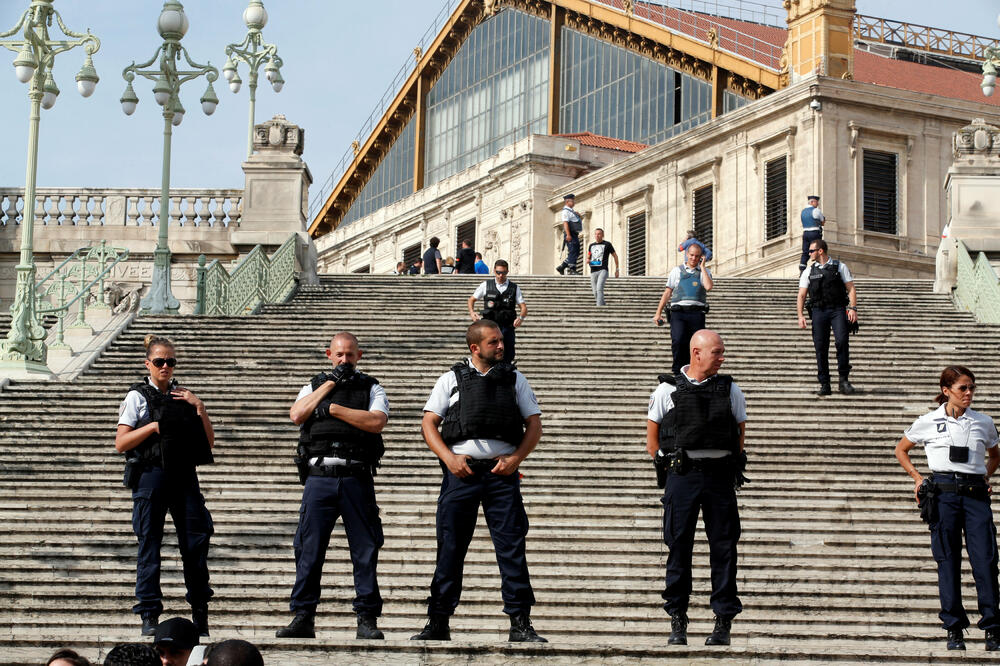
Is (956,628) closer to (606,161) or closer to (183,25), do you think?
(183,25)

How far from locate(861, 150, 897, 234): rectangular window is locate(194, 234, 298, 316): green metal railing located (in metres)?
16.5

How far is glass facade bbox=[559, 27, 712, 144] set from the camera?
47.2 metres

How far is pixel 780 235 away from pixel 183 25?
16.5 m

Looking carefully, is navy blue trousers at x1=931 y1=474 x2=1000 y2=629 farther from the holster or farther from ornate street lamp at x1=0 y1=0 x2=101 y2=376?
ornate street lamp at x1=0 y1=0 x2=101 y2=376

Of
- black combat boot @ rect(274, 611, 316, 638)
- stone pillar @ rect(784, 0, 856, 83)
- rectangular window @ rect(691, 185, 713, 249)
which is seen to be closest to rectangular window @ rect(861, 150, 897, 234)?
stone pillar @ rect(784, 0, 856, 83)

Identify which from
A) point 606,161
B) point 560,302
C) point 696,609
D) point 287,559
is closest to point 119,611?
point 287,559

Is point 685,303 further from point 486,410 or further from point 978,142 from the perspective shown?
point 978,142

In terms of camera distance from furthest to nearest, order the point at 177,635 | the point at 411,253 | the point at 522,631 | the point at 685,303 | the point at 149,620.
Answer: the point at 411,253
the point at 685,303
the point at 149,620
the point at 522,631
the point at 177,635

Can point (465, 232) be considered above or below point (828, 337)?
above

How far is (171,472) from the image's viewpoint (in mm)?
9422

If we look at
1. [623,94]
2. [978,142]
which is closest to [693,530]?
[978,142]

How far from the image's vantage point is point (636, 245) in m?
40.7

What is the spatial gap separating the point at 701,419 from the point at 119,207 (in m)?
21.6

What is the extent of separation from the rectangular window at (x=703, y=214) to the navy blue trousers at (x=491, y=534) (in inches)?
1176
